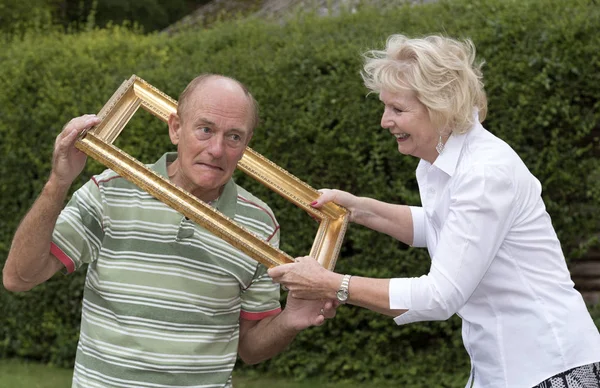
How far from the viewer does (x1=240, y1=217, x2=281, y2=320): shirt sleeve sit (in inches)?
140

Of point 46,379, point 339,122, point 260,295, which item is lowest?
point 46,379

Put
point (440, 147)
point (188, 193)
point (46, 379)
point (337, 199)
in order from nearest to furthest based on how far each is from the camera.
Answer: point (188, 193)
point (440, 147)
point (337, 199)
point (46, 379)

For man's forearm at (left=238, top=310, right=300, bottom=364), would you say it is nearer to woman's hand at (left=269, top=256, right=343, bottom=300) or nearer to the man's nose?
woman's hand at (left=269, top=256, right=343, bottom=300)

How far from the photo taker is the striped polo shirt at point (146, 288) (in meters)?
3.28

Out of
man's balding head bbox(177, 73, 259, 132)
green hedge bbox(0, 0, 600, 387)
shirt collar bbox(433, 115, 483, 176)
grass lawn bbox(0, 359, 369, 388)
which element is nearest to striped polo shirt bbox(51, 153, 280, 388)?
man's balding head bbox(177, 73, 259, 132)

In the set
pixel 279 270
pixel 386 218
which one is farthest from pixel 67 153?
pixel 386 218

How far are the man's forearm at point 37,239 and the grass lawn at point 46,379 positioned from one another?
471cm

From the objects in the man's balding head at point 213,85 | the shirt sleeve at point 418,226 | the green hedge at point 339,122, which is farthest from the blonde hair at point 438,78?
the green hedge at point 339,122

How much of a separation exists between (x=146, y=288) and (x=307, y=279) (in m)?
0.63

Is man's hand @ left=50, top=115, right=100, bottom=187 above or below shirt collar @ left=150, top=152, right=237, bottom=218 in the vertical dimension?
above

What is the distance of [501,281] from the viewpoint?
3199mm

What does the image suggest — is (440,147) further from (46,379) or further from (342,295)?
(46,379)

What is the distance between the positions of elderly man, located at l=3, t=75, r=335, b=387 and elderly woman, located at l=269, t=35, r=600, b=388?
0.35 meters

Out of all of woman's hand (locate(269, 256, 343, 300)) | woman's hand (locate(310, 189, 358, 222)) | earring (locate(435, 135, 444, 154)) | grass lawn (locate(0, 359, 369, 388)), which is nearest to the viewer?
woman's hand (locate(269, 256, 343, 300))
